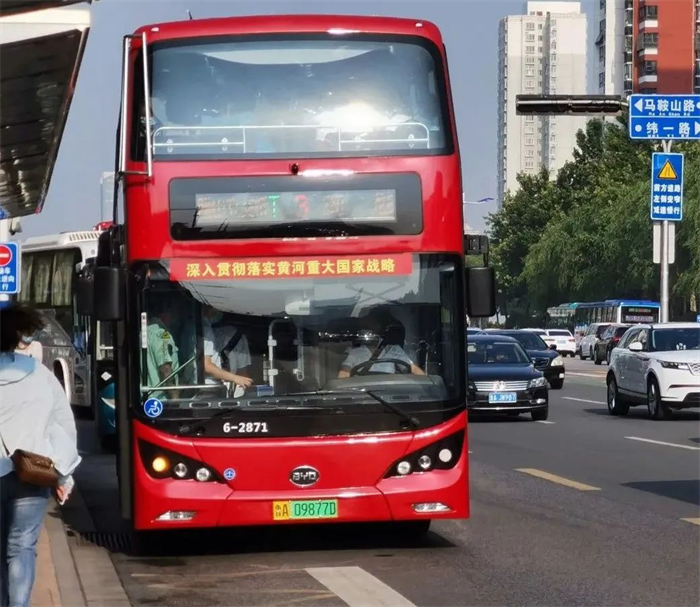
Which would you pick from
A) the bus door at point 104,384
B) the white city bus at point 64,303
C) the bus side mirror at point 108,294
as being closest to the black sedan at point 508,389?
the white city bus at point 64,303

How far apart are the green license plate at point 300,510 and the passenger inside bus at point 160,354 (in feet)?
3.45

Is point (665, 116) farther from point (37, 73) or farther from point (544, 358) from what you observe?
point (37, 73)

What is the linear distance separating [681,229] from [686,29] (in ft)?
211

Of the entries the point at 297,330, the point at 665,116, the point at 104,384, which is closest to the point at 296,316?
the point at 297,330

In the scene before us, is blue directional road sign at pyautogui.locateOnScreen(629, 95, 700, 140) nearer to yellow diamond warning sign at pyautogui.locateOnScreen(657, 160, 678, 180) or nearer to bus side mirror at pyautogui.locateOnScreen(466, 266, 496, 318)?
yellow diamond warning sign at pyautogui.locateOnScreen(657, 160, 678, 180)

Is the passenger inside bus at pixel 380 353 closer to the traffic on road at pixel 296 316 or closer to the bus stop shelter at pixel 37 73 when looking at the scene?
the traffic on road at pixel 296 316

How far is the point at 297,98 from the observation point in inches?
449

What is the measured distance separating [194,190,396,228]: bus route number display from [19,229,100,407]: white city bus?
14847 mm

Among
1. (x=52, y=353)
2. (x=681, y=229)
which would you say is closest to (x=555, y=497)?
(x=52, y=353)

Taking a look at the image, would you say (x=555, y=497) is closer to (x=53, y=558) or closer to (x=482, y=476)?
(x=482, y=476)

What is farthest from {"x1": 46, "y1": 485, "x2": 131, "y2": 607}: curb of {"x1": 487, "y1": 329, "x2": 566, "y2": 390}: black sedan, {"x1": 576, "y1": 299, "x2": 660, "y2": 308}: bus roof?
{"x1": 576, "y1": 299, "x2": 660, "y2": 308}: bus roof

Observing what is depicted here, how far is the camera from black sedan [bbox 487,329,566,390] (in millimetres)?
39500

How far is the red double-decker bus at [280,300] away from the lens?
11.0 meters

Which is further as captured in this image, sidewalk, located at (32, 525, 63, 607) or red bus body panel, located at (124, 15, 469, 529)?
red bus body panel, located at (124, 15, 469, 529)
